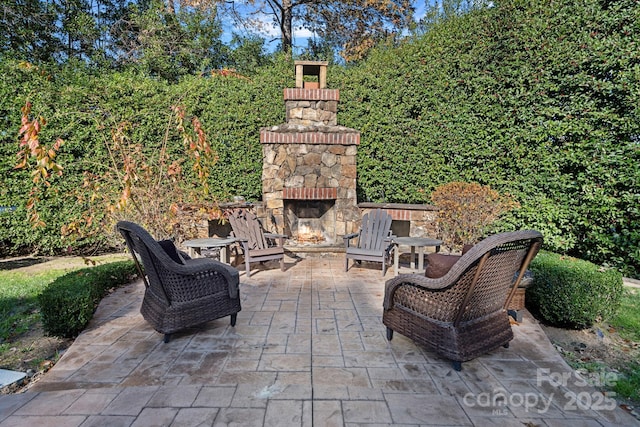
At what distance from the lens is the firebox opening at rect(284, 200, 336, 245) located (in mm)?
5969

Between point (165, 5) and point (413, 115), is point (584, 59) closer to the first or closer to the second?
point (413, 115)

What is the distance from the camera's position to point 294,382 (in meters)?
2.10

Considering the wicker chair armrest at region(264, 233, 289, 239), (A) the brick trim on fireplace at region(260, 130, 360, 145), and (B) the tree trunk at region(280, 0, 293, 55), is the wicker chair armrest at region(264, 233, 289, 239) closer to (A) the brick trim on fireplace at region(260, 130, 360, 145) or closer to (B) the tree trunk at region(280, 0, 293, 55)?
(A) the brick trim on fireplace at region(260, 130, 360, 145)

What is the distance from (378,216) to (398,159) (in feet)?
5.62

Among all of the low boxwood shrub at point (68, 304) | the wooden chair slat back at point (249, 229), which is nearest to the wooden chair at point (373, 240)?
the wooden chair slat back at point (249, 229)

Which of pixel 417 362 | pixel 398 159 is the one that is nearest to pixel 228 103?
pixel 398 159

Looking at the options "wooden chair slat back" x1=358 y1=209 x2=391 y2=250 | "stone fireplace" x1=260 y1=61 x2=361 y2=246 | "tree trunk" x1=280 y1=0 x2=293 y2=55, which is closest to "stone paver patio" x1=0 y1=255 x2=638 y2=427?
"wooden chair slat back" x1=358 y1=209 x2=391 y2=250

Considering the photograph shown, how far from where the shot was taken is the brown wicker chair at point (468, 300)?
2115 mm

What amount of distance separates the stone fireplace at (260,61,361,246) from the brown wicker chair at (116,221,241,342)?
280cm

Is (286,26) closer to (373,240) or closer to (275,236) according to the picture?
(275,236)

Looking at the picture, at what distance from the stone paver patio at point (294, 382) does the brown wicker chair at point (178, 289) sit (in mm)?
176

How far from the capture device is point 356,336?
2768mm

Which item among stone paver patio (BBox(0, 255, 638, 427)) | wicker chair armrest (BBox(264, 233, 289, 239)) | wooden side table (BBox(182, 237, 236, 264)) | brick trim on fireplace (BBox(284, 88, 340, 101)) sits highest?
brick trim on fireplace (BBox(284, 88, 340, 101))

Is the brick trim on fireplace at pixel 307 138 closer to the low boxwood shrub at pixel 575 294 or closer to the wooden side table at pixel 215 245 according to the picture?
the wooden side table at pixel 215 245
